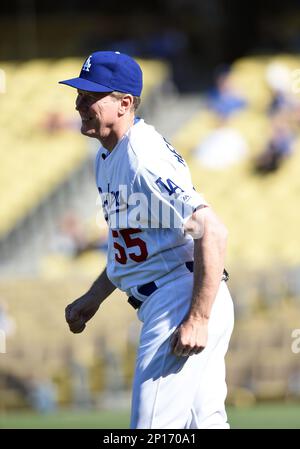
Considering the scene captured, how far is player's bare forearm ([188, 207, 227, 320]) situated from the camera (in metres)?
3.83

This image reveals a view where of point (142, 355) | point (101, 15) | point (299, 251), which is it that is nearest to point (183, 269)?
point (142, 355)

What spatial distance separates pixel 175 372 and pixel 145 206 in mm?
660

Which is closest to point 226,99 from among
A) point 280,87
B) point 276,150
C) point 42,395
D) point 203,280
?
point 280,87

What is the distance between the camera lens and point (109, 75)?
4102 millimetres

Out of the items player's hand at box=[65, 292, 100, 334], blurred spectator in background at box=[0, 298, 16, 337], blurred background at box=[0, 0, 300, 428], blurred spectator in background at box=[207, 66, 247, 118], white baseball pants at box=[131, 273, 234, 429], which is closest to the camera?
white baseball pants at box=[131, 273, 234, 429]

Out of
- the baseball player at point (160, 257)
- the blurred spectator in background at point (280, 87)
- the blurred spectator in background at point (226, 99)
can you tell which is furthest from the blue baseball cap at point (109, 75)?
the blurred spectator in background at point (226, 99)

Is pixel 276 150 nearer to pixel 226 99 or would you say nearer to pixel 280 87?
pixel 280 87

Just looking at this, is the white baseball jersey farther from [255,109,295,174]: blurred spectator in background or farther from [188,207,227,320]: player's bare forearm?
[255,109,295,174]: blurred spectator in background

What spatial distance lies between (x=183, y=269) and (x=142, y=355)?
0.38m

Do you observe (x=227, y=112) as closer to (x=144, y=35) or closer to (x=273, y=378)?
(x=144, y=35)

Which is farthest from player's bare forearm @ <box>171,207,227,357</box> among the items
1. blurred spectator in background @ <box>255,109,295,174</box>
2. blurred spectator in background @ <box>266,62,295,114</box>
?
blurred spectator in background @ <box>266,62,295,114</box>

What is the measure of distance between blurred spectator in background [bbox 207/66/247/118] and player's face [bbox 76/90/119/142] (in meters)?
10.5

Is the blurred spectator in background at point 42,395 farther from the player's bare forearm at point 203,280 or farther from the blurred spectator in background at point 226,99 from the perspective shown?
the player's bare forearm at point 203,280

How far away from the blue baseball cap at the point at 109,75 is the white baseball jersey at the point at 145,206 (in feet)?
0.57
